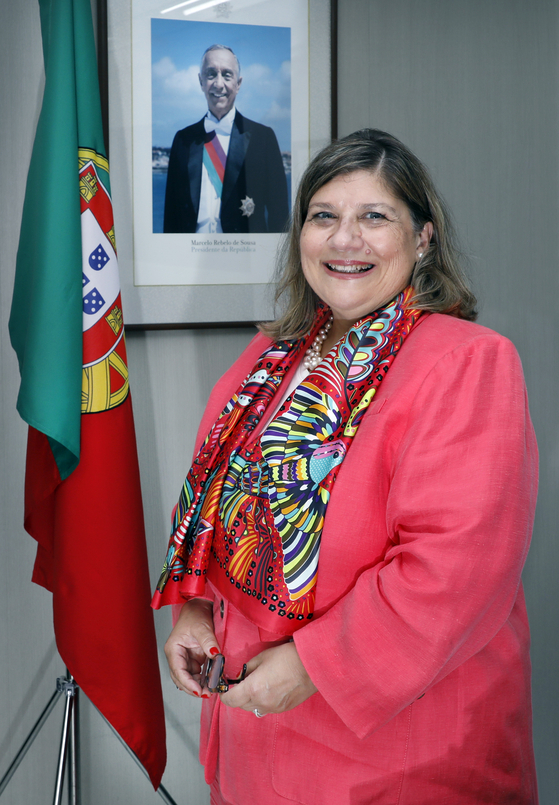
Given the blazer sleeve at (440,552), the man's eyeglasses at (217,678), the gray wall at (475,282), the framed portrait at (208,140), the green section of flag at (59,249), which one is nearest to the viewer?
the blazer sleeve at (440,552)

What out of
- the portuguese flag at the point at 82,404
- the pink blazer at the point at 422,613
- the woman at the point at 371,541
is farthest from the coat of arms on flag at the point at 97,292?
the pink blazer at the point at 422,613

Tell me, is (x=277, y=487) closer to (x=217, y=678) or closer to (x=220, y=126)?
(x=217, y=678)

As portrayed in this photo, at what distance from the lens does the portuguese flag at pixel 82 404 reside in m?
1.31

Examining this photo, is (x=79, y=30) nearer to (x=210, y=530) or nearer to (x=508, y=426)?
(x=210, y=530)

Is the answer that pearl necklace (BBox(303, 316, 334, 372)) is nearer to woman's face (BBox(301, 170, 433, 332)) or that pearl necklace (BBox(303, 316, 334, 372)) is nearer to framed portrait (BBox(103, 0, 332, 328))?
woman's face (BBox(301, 170, 433, 332))

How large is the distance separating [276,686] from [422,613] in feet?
0.83

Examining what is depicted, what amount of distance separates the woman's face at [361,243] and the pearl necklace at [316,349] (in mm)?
135

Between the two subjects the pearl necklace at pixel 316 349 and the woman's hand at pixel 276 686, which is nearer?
the woman's hand at pixel 276 686

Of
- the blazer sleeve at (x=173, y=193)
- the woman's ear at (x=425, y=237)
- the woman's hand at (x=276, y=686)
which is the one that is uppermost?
the blazer sleeve at (x=173, y=193)

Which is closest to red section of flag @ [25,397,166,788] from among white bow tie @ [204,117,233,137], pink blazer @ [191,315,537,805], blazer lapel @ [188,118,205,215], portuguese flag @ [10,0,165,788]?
portuguese flag @ [10,0,165,788]

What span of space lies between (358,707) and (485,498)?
34 cm

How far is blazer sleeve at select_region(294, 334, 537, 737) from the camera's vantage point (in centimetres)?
88

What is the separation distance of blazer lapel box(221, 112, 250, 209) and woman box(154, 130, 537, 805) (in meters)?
0.50

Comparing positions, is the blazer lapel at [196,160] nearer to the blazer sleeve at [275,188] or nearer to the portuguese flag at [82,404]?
the blazer sleeve at [275,188]
